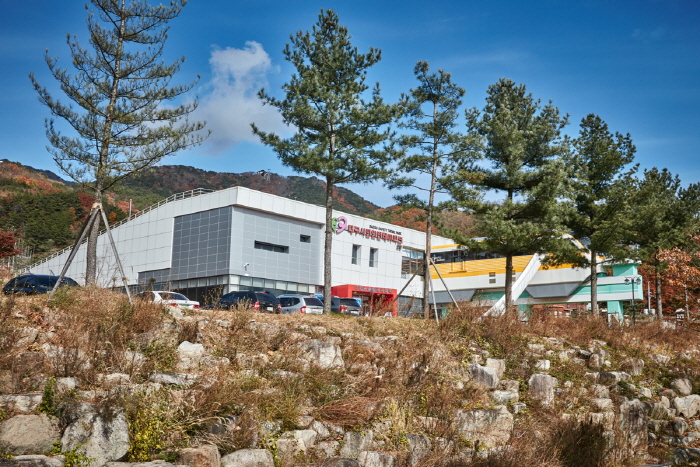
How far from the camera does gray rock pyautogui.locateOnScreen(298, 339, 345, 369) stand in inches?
460

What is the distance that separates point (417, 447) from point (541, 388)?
564 centimetres

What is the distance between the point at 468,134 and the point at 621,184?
9.51 meters

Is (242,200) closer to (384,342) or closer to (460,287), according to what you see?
(460,287)

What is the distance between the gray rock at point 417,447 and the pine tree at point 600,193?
20.0 meters

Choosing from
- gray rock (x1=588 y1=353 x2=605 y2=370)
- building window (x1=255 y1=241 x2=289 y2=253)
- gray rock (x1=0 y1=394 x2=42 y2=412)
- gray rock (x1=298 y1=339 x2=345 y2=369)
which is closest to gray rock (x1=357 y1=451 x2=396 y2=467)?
gray rock (x1=298 y1=339 x2=345 y2=369)

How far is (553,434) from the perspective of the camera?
12.6 meters

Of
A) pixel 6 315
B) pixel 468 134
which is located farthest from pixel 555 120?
pixel 6 315

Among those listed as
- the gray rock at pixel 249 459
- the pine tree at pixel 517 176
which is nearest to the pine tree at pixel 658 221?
the pine tree at pixel 517 176

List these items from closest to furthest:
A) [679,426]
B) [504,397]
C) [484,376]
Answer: [504,397] < [484,376] < [679,426]

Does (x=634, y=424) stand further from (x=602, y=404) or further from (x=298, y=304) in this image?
(x=298, y=304)

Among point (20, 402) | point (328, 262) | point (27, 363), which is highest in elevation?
point (328, 262)

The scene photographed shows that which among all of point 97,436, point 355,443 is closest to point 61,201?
point 355,443

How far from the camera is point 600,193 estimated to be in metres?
29.0

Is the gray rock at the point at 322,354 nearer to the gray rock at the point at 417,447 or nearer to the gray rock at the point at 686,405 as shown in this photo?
the gray rock at the point at 417,447
